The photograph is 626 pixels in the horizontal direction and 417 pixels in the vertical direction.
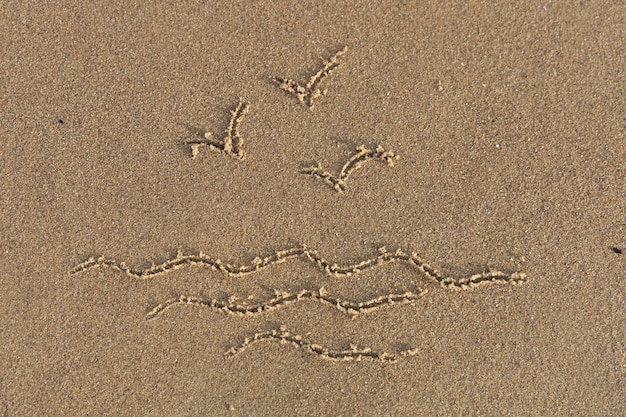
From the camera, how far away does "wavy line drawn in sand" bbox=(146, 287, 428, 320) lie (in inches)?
68.5

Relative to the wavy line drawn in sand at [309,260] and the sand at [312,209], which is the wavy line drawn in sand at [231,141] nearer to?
the sand at [312,209]

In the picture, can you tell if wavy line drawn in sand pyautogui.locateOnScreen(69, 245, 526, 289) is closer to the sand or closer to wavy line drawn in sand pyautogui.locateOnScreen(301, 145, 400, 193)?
the sand

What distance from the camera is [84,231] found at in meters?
1.80

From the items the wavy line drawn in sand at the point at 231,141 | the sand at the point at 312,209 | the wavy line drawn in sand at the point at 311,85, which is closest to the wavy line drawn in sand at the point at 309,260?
the sand at the point at 312,209

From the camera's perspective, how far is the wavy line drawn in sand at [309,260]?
1734 millimetres

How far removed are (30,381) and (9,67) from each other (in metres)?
1.36

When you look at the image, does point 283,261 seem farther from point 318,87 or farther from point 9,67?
point 9,67

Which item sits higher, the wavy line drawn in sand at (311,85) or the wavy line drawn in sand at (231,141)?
the wavy line drawn in sand at (311,85)

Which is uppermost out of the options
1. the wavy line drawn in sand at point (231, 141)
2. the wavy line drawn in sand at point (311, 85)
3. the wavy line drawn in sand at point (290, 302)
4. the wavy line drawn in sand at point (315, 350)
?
the wavy line drawn in sand at point (311, 85)

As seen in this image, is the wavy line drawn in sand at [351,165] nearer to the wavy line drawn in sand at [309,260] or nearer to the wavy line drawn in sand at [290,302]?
the wavy line drawn in sand at [309,260]

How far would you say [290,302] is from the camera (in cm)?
175

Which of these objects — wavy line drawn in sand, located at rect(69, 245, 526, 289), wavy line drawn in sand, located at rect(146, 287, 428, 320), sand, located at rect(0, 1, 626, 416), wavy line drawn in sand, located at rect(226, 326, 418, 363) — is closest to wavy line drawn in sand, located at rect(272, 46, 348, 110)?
sand, located at rect(0, 1, 626, 416)

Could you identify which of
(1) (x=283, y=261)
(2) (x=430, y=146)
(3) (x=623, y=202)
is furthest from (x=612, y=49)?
(1) (x=283, y=261)

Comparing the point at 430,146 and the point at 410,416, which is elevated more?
the point at 430,146
